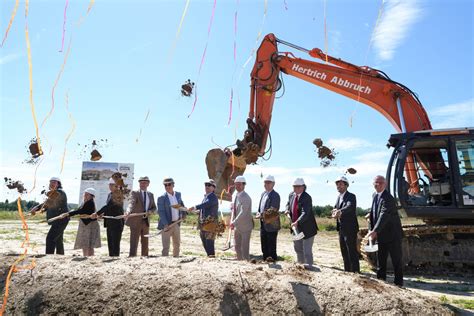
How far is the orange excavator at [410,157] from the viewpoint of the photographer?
27.0ft

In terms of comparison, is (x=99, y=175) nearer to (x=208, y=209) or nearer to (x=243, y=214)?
(x=208, y=209)

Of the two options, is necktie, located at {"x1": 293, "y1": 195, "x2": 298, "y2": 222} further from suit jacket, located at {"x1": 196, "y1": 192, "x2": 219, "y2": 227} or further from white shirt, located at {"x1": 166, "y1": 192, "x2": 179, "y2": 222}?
white shirt, located at {"x1": 166, "y1": 192, "x2": 179, "y2": 222}

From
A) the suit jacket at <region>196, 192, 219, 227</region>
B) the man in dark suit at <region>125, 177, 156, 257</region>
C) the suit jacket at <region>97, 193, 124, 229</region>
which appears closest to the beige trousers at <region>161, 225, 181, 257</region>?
the man in dark suit at <region>125, 177, 156, 257</region>

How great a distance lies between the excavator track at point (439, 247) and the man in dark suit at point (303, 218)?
2008 millimetres

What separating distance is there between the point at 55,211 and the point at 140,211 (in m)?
1.49

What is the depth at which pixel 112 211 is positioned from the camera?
733 cm

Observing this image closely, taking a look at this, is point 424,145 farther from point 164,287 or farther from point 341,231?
point 164,287

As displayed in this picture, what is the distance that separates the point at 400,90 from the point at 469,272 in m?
4.30

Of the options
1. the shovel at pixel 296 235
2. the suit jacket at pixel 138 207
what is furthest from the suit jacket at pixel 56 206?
the shovel at pixel 296 235

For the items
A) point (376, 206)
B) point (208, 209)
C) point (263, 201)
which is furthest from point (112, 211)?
point (376, 206)

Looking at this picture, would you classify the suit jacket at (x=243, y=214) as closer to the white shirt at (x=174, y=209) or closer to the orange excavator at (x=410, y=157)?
the white shirt at (x=174, y=209)

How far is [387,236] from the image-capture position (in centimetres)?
599

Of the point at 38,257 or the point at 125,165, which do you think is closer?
the point at 38,257

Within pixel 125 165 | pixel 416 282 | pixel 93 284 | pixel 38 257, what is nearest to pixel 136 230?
pixel 38 257
